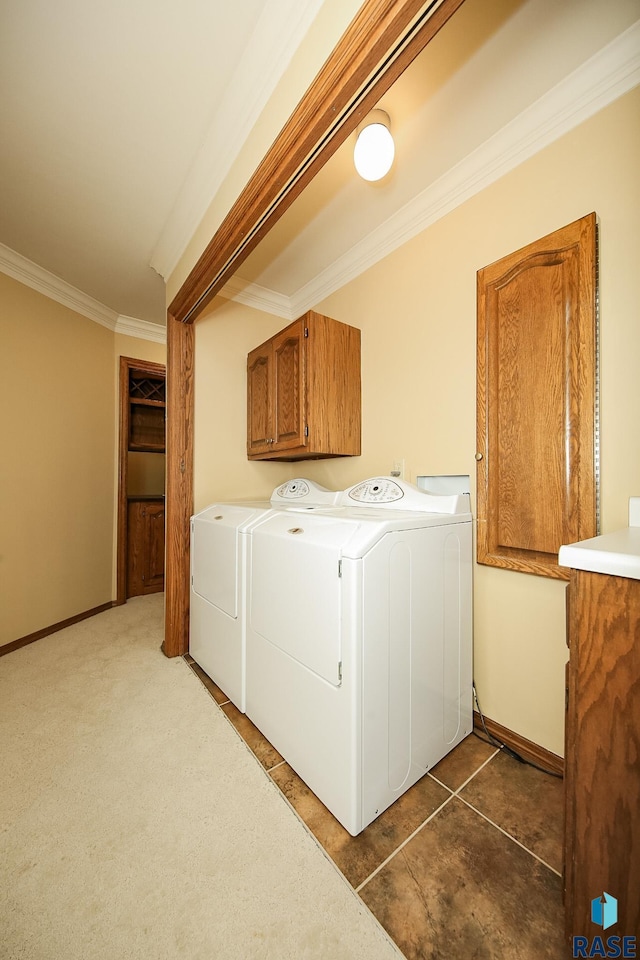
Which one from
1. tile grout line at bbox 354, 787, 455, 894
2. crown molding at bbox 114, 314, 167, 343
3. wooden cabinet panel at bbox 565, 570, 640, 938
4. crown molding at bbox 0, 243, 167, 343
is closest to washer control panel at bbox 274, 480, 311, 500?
tile grout line at bbox 354, 787, 455, 894

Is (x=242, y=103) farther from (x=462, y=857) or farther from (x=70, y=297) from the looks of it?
(x=462, y=857)

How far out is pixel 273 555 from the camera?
4.71ft

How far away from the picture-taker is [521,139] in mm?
1423

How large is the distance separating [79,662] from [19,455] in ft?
4.54

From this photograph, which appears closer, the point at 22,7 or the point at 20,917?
the point at 20,917

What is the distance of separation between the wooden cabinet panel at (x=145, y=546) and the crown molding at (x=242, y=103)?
233 centimetres

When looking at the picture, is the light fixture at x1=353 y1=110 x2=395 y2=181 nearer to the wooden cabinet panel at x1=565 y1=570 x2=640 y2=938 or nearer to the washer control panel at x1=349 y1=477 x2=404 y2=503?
the washer control panel at x1=349 y1=477 x2=404 y2=503

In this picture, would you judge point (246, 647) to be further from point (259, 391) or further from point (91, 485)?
point (91, 485)

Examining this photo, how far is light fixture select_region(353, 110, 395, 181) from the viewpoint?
1330mm

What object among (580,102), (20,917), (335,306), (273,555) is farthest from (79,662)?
(580,102)

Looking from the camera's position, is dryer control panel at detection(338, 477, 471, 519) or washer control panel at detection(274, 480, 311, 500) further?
washer control panel at detection(274, 480, 311, 500)

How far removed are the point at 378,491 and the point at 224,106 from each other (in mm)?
1667

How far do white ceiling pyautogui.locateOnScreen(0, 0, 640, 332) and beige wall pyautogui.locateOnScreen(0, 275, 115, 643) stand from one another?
2.01ft

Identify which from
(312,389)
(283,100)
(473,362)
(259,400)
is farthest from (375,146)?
(259,400)
